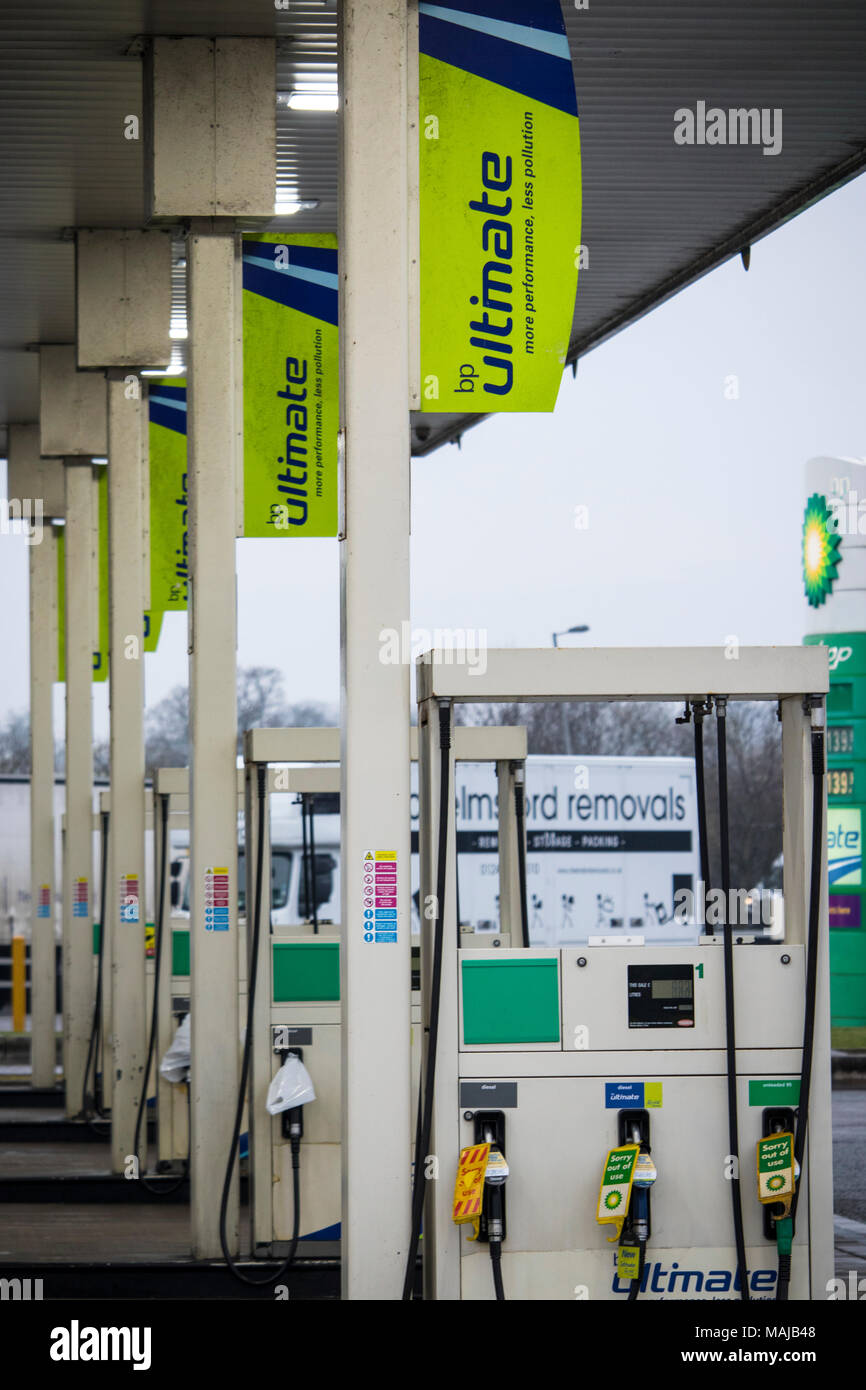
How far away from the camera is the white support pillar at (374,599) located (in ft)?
18.8

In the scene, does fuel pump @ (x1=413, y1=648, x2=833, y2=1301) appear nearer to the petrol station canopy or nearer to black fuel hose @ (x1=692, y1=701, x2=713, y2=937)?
black fuel hose @ (x1=692, y1=701, x2=713, y2=937)

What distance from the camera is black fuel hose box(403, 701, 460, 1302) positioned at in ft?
18.5

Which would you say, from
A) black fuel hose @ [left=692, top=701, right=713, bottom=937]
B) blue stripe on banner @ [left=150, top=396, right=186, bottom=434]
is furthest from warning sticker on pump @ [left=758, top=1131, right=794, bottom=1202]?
blue stripe on banner @ [left=150, top=396, right=186, bottom=434]

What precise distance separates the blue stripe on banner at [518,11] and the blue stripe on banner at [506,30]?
0.04 feet

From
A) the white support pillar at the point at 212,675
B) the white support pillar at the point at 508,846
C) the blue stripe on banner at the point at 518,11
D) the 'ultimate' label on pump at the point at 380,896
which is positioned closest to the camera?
the 'ultimate' label on pump at the point at 380,896

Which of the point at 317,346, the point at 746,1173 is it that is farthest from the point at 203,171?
the point at 746,1173

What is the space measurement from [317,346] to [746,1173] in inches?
237

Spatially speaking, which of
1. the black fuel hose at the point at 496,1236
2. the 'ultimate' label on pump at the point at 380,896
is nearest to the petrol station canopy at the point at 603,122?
the 'ultimate' label on pump at the point at 380,896

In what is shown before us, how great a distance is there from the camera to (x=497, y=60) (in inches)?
240

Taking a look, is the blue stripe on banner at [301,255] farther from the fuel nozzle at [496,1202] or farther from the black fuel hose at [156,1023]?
the fuel nozzle at [496,1202]

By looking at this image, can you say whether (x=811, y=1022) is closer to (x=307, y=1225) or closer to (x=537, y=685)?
(x=537, y=685)

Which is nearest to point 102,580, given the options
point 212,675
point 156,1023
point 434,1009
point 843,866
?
point 156,1023

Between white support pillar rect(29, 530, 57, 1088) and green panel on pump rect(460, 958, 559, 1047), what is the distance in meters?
12.6

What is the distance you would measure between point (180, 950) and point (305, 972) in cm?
380
